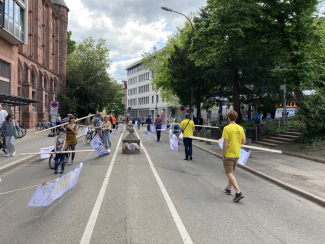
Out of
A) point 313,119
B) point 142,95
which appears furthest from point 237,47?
point 142,95

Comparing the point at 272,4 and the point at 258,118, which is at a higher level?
the point at 272,4

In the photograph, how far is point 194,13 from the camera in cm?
3862

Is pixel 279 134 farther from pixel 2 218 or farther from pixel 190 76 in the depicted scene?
pixel 2 218

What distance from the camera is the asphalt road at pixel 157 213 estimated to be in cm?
411

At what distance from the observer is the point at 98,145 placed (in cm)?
1225

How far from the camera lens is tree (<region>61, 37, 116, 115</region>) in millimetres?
47156

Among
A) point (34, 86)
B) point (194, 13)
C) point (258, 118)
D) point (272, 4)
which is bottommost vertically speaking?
point (258, 118)

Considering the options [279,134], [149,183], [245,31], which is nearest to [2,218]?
[149,183]

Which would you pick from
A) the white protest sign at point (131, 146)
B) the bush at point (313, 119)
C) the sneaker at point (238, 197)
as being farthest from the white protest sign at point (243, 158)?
the bush at point (313, 119)

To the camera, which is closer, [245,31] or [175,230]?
[175,230]

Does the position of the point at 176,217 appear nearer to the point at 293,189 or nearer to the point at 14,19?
the point at 293,189

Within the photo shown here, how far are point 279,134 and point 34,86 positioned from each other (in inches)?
1110

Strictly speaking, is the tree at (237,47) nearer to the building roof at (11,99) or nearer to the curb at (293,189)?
the curb at (293,189)

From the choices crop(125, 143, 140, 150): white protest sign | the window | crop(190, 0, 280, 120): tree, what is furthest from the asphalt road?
the window
